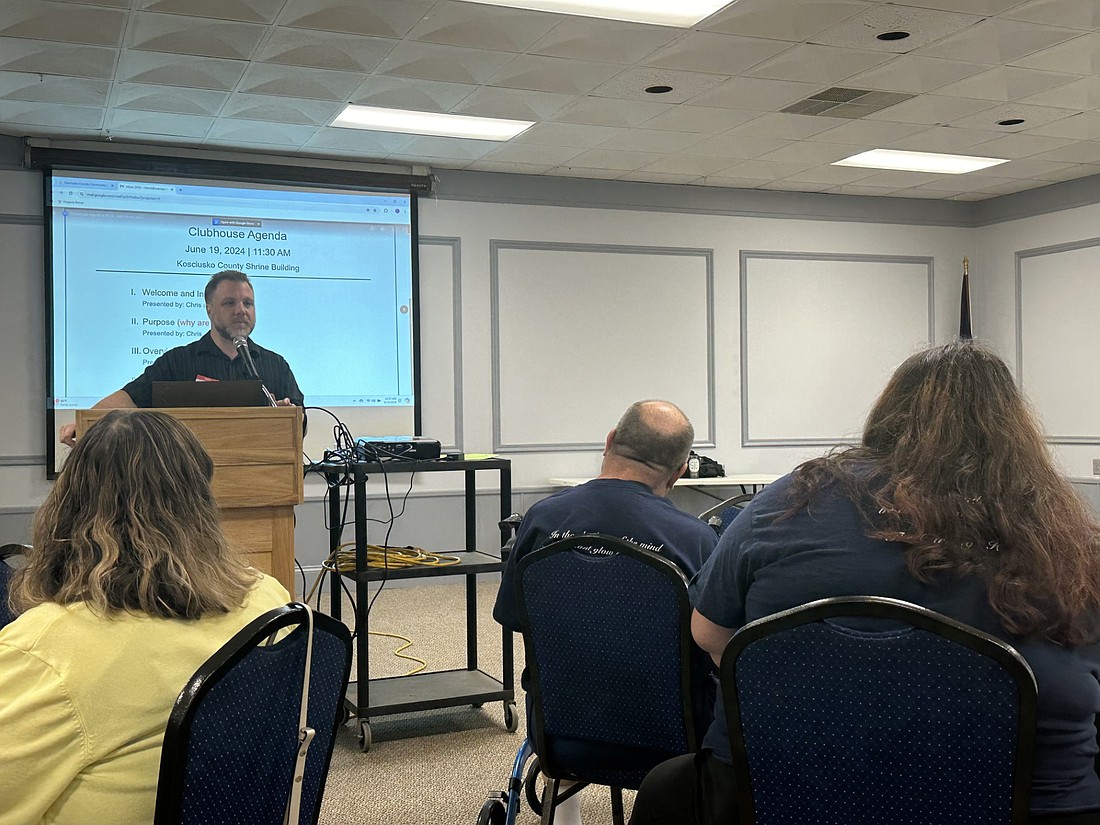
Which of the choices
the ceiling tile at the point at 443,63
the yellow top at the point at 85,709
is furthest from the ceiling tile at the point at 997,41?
the yellow top at the point at 85,709

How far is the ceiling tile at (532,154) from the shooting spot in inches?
240

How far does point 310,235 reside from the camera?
Answer: 6316mm

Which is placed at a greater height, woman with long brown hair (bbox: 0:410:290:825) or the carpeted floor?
woman with long brown hair (bbox: 0:410:290:825)

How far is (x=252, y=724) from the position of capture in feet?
4.42

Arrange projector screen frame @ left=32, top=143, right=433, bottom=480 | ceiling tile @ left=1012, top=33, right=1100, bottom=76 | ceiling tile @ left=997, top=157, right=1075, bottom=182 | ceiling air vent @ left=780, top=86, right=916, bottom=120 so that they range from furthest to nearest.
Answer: ceiling tile @ left=997, top=157, right=1075, bottom=182, projector screen frame @ left=32, top=143, right=433, bottom=480, ceiling air vent @ left=780, top=86, right=916, bottom=120, ceiling tile @ left=1012, top=33, right=1100, bottom=76

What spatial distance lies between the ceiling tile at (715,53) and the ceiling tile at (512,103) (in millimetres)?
672

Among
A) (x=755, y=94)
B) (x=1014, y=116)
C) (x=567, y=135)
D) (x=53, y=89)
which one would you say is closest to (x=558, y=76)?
(x=755, y=94)

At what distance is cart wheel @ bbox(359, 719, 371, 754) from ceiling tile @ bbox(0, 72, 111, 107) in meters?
3.05

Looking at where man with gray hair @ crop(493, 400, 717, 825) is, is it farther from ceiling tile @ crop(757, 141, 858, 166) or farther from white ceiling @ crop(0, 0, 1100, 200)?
ceiling tile @ crop(757, 141, 858, 166)

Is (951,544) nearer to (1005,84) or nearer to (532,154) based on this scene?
(1005,84)

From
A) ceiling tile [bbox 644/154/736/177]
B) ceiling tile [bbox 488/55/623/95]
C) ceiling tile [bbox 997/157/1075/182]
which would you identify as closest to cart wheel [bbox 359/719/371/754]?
ceiling tile [bbox 488/55/623/95]

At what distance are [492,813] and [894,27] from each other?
3261mm

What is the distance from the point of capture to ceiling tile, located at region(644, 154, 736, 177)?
6.41 meters

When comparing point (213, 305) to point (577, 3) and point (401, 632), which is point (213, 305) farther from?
point (577, 3)
